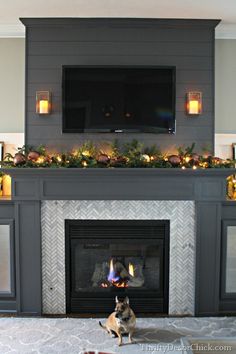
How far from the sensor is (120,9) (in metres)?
3.27

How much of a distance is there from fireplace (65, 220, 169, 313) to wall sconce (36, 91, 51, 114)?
107 cm

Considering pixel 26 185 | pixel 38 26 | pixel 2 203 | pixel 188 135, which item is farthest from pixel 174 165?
pixel 38 26

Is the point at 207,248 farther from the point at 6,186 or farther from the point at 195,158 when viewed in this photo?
the point at 6,186

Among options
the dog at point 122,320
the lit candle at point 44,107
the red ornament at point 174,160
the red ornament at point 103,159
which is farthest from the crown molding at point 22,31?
the dog at point 122,320

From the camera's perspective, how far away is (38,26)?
3545 mm

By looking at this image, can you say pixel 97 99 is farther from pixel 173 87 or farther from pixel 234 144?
pixel 234 144

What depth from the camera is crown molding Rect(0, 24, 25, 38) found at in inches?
144

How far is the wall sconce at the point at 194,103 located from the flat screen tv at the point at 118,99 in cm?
15

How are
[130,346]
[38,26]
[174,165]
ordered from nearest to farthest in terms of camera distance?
1. [130,346]
2. [174,165]
3. [38,26]

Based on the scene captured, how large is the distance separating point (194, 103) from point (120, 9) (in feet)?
3.49

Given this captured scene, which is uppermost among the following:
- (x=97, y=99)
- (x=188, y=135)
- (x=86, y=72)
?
(x=86, y=72)

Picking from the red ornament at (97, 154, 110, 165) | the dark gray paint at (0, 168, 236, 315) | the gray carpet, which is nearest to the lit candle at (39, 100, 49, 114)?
the dark gray paint at (0, 168, 236, 315)

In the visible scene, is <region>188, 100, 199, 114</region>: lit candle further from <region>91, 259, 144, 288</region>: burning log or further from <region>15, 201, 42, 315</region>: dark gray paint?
<region>15, 201, 42, 315</region>: dark gray paint

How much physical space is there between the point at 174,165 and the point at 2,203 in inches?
62.6
